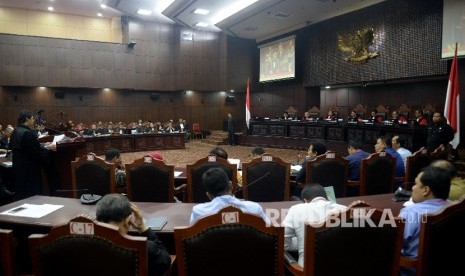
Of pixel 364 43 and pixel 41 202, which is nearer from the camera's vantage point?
pixel 41 202

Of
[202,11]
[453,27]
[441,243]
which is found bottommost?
[441,243]

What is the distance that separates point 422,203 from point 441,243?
10.6 inches

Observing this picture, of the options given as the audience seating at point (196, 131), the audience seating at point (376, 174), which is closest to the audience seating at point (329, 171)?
the audience seating at point (376, 174)

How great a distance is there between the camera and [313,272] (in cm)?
162

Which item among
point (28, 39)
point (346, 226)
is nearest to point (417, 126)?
point (346, 226)

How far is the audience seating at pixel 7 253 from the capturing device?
1456mm

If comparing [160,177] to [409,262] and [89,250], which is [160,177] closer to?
[89,250]

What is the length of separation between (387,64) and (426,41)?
135 centimetres

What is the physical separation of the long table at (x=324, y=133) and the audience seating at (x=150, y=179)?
277 inches

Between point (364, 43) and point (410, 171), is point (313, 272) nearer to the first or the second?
point (410, 171)

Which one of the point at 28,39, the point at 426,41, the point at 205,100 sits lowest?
the point at 205,100

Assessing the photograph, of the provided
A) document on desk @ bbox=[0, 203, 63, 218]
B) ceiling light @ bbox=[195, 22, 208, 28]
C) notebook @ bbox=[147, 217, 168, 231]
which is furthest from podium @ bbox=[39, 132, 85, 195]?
ceiling light @ bbox=[195, 22, 208, 28]

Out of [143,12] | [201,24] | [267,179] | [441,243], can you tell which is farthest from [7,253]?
[201,24]

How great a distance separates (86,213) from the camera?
7.82 feet
